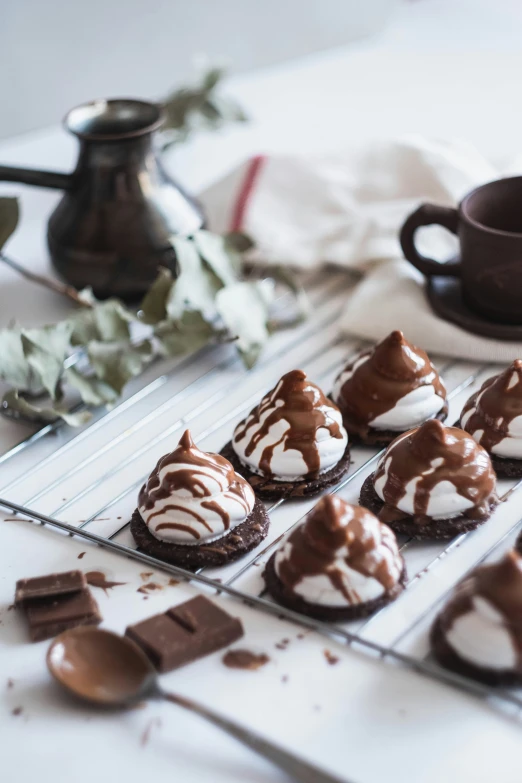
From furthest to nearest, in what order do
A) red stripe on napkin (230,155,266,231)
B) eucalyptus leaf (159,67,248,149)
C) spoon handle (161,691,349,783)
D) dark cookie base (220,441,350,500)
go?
1. eucalyptus leaf (159,67,248,149)
2. red stripe on napkin (230,155,266,231)
3. dark cookie base (220,441,350,500)
4. spoon handle (161,691,349,783)

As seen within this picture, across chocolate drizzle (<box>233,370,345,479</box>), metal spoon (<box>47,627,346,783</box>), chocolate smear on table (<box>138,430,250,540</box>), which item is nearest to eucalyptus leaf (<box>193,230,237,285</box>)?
chocolate drizzle (<box>233,370,345,479</box>)

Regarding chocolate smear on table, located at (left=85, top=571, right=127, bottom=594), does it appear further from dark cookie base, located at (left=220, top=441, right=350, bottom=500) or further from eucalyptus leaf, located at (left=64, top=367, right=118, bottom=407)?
eucalyptus leaf, located at (left=64, top=367, right=118, bottom=407)

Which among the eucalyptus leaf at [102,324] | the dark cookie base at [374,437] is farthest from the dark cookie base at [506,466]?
the eucalyptus leaf at [102,324]

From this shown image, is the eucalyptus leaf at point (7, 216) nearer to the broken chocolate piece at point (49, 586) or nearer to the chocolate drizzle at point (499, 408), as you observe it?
the broken chocolate piece at point (49, 586)

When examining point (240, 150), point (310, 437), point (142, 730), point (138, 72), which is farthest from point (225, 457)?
point (138, 72)

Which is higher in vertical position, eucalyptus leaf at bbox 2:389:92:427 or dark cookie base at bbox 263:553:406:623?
eucalyptus leaf at bbox 2:389:92:427

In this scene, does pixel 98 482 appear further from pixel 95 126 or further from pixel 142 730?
pixel 95 126
